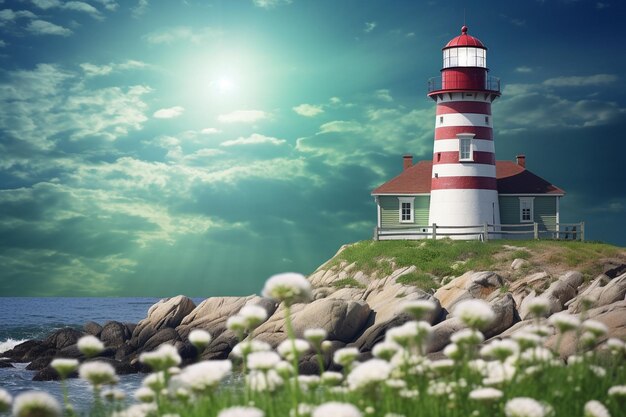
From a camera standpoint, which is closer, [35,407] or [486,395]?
[35,407]

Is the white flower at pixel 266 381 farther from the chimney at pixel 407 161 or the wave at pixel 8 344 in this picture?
the chimney at pixel 407 161

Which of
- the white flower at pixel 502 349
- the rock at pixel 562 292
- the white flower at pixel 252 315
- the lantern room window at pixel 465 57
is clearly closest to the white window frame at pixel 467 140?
the lantern room window at pixel 465 57

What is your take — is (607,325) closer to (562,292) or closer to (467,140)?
(562,292)

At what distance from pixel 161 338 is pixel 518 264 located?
17462 mm

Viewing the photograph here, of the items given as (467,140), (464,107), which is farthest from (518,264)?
(464,107)

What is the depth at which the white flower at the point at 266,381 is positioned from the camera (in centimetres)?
669

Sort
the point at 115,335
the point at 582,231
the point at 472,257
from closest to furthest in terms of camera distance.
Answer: the point at 115,335 → the point at 472,257 → the point at 582,231

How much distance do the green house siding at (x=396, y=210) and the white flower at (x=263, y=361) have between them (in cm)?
4056

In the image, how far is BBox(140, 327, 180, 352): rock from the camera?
30.4 meters

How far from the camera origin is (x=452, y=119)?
145ft

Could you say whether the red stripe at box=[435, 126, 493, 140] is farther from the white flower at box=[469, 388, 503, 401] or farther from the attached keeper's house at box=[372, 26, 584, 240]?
the white flower at box=[469, 388, 503, 401]

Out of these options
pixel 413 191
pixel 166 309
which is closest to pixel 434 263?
pixel 413 191

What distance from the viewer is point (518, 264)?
3741cm

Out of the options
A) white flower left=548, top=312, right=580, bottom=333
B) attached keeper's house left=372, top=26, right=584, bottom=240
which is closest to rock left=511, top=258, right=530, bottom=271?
attached keeper's house left=372, top=26, right=584, bottom=240
